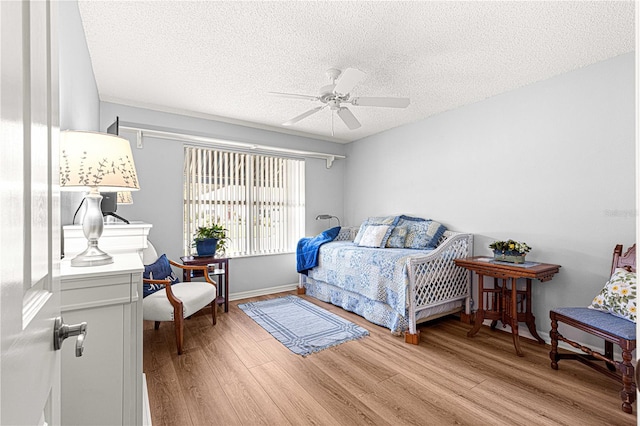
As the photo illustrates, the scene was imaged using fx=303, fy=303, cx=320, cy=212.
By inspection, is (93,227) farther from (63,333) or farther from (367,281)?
(367,281)

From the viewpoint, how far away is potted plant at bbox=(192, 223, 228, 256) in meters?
3.74

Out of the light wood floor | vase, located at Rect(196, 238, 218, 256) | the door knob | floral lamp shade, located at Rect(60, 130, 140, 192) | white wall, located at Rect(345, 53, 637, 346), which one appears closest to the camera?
the door knob

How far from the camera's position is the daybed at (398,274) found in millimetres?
2979

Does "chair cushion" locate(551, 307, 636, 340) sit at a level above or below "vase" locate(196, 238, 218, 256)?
below

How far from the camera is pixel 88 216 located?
1441 millimetres

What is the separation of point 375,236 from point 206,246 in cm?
215

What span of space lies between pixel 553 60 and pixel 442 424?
9.62ft

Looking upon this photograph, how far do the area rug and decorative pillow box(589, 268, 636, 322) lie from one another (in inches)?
74.6

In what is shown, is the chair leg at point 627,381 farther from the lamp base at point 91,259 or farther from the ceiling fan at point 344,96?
the lamp base at point 91,259

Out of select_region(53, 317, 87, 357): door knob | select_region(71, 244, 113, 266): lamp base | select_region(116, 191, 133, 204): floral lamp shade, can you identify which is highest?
select_region(116, 191, 133, 204): floral lamp shade

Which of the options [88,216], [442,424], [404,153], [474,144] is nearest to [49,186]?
[88,216]

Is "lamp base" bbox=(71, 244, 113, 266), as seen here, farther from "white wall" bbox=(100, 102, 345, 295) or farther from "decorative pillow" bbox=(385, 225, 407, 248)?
"decorative pillow" bbox=(385, 225, 407, 248)

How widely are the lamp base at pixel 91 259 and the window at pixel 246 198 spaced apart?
8.67ft

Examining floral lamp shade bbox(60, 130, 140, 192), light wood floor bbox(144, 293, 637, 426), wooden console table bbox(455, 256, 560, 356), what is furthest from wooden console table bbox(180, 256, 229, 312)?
wooden console table bbox(455, 256, 560, 356)
